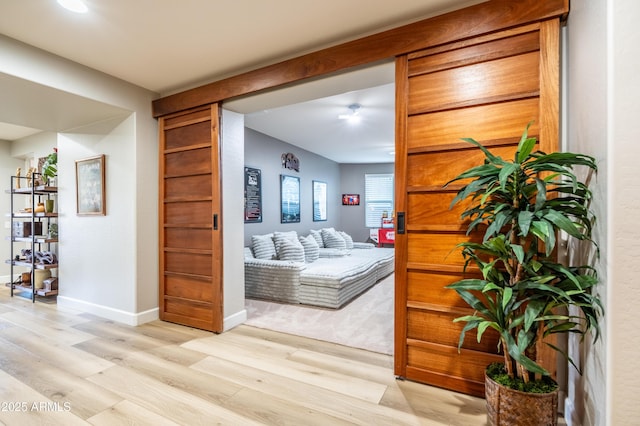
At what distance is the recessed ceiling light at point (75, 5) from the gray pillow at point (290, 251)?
3.39 metres

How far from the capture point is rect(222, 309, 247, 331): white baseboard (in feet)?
9.72

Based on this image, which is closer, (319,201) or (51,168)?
(51,168)

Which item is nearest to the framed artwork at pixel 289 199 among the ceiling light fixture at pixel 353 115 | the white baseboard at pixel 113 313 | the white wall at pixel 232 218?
the ceiling light fixture at pixel 353 115

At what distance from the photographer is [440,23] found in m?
1.90

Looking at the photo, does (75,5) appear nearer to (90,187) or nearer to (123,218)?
(123,218)

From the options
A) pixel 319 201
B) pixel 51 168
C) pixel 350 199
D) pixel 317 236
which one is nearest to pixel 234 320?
pixel 317 236

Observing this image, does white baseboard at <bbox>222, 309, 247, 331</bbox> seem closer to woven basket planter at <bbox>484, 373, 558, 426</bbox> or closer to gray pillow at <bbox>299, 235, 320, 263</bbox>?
gray pillow at <bbox>299, 235, 320, 263</bbox>

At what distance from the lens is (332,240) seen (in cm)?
634

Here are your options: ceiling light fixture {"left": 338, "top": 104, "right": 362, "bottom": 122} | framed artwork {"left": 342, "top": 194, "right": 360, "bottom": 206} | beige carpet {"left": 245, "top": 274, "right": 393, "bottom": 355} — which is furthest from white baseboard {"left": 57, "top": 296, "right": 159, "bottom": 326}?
framed artwork {"left": 342, "top": 194, "right": 360, "bottom": 206}

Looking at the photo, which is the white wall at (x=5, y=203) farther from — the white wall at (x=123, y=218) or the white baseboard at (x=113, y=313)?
the white wall at (x=123, y=218)

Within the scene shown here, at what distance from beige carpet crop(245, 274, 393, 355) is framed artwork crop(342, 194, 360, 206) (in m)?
4.18

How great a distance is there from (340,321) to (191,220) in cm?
187

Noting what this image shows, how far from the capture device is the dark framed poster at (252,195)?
189 inches

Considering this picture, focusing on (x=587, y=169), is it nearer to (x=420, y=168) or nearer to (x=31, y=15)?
(x=420, y=168)
